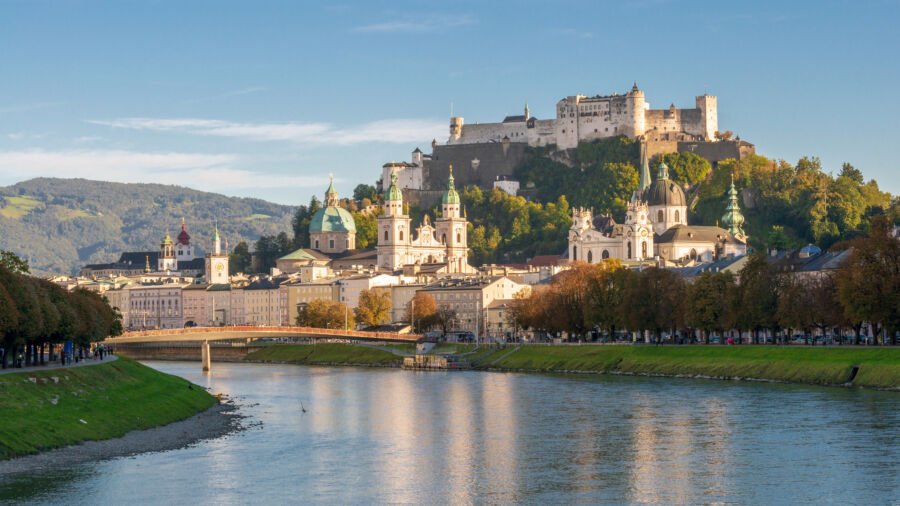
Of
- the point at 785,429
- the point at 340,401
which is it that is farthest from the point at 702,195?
the point at 785,429

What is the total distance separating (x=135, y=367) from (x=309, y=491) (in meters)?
29.5

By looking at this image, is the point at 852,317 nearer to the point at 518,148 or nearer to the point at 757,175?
the point at 757,175

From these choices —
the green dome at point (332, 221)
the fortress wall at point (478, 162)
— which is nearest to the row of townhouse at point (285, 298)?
the green dome at point (332, 221)

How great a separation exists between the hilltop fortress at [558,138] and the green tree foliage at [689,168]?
1.94 meters

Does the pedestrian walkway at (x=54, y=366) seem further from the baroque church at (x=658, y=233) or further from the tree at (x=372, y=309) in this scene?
the baroque church at (x=658, y=233)

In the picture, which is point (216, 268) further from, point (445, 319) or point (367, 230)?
point (445, 319)

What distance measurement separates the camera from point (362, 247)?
571 feet

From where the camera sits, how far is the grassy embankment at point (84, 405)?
4194cm

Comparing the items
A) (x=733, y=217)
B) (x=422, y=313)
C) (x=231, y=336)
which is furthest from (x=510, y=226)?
(x=231, y=336)

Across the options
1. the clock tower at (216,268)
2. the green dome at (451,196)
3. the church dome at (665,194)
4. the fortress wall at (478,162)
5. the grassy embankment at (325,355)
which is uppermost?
the fortress wall at (478,162)

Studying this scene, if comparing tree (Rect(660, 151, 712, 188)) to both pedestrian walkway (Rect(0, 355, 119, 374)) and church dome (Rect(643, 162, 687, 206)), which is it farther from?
pedestrian walkway (Rect(0, 355, 119, 374))

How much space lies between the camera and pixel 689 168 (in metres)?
156

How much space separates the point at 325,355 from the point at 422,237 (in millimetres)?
55042

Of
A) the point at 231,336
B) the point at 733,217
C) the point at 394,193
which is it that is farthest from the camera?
the point at 394,193
